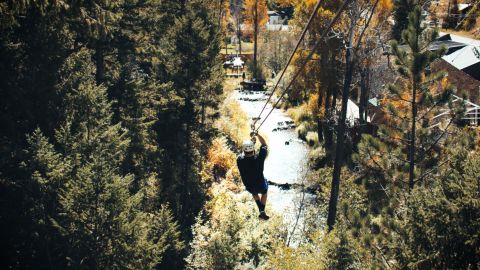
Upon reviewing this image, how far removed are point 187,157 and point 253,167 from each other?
16370 millimetres

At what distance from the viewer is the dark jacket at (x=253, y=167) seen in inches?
377

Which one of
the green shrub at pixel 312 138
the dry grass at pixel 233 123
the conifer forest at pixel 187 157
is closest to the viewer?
the conifer forest at pixel 187 157

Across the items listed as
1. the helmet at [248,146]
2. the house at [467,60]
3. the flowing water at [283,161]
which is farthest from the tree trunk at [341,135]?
the house at [467,60]

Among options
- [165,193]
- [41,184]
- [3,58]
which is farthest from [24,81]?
[165,193]

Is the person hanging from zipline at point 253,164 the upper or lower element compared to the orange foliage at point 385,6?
lower

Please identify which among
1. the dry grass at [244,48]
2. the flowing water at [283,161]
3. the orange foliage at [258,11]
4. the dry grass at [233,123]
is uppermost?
the orange foliage at [258,11]

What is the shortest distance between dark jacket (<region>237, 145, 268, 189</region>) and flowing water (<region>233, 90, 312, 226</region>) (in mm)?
14224

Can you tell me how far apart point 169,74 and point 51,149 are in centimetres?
1129

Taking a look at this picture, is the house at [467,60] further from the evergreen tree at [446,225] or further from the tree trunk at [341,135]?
the evergreen tree at [446,225]

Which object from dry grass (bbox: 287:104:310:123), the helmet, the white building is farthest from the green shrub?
the white building

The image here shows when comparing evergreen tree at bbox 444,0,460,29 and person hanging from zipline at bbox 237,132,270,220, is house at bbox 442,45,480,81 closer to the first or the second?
evergreen tree at bbox 444,0,460,29

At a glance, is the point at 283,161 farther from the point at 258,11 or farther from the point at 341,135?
the point at 258,11

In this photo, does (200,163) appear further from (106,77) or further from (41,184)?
(41,184)

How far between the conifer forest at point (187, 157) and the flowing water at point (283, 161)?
459mm
